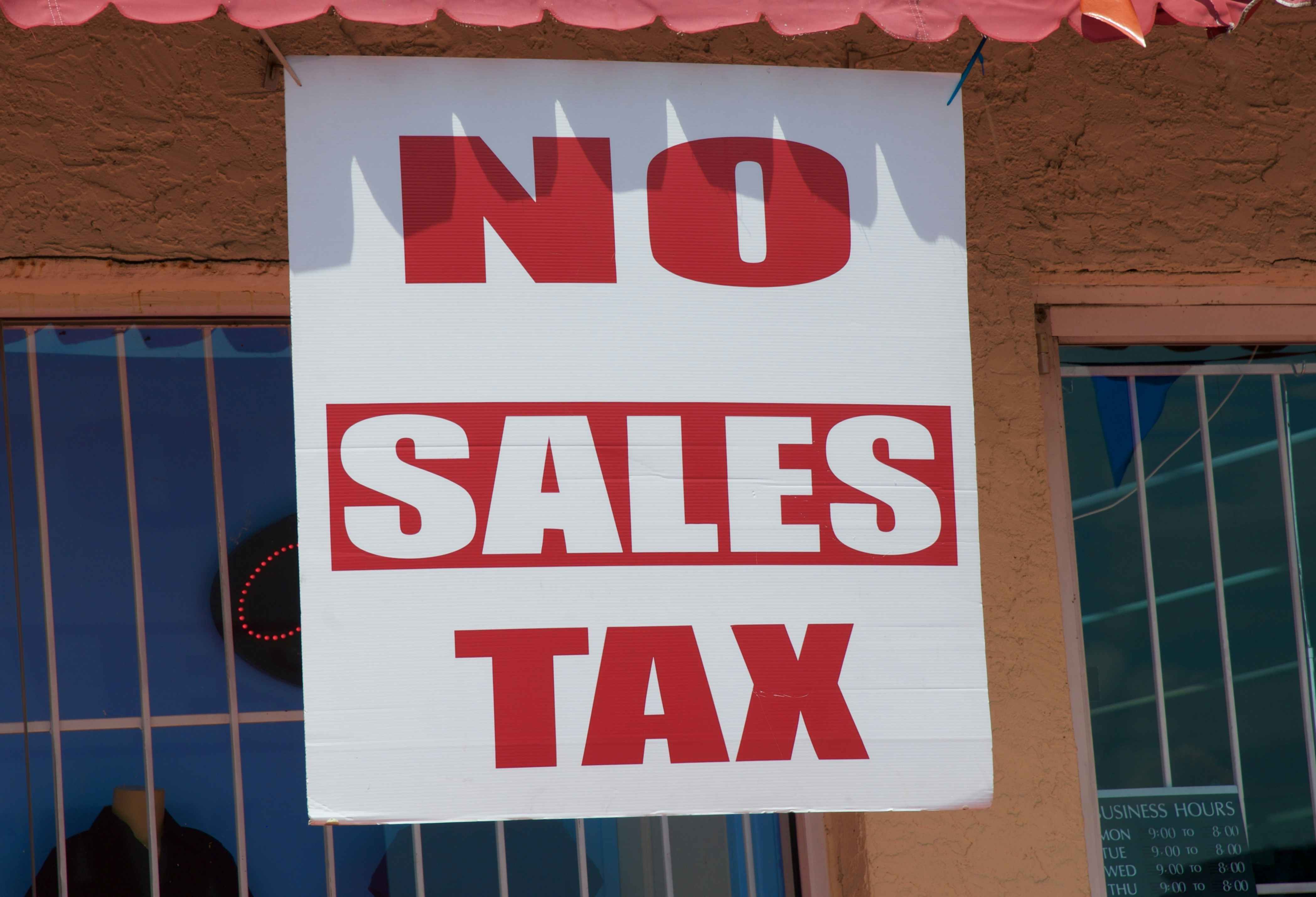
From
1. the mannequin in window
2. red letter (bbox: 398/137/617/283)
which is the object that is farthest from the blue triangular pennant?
the mannequin in window

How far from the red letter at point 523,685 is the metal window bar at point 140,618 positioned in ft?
4.23

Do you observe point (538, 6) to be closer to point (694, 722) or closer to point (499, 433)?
point (499, 433)

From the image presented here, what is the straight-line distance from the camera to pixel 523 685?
8.19ft

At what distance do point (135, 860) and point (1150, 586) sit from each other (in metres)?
2.78

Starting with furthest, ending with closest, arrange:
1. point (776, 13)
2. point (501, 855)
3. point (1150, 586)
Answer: point (1150, 586) < point (501, 855) < point (776, 13)

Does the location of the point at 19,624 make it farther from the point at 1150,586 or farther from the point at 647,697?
the point at 1150,586

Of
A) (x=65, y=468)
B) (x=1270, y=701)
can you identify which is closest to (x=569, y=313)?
(x=65, y=468)

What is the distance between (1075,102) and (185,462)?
8.44 ft

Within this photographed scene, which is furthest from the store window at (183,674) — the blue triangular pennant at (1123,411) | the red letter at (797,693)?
Answer: the blue triangular pennant at (1123,411)

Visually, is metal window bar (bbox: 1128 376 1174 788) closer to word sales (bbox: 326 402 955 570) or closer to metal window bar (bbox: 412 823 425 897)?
word sales (bbox: 326 402 955 570)

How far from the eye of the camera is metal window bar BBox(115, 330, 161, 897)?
130 inches

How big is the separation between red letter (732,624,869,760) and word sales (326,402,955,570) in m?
0.15

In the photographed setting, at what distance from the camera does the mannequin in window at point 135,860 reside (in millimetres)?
3271

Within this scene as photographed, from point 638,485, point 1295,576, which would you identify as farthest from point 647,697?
point 1295,576
